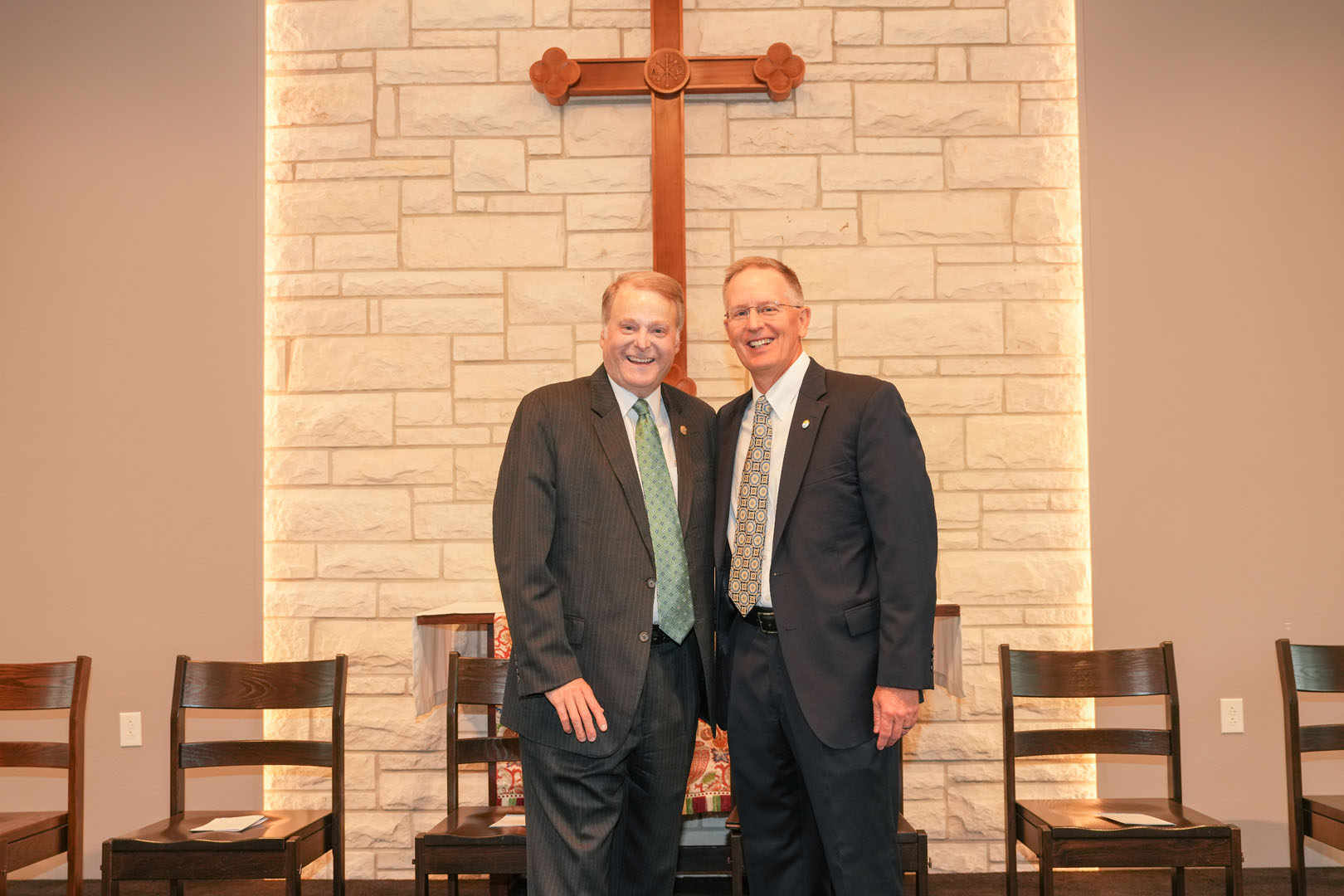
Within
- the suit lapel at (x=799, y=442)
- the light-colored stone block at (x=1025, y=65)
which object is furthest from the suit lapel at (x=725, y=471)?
the light-colored stone block at (x=1025, y=65)

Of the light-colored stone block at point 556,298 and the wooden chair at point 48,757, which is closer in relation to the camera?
the wooden chair at point 48,757

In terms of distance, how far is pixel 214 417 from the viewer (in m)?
3.64

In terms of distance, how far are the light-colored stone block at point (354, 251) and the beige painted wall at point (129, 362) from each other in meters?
0.23

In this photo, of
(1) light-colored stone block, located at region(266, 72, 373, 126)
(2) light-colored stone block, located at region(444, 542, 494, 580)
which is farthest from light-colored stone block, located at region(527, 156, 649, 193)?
(2) light-colored stone block, located at region(444, 542, 494, 580)

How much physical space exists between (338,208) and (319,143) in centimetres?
25

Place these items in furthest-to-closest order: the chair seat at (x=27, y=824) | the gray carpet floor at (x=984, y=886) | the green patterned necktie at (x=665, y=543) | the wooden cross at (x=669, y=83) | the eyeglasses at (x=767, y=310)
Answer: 1. the wooden cross at (x=669, y=83)
2. the gray carpet floor at (x=984, y=886)
3. the chair seat at (x=27, y=824)
4. the eyeglasses at (x=767, y=310)
5. the green patterned necktie at (x=665, y=543)

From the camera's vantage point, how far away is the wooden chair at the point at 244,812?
8.40ft

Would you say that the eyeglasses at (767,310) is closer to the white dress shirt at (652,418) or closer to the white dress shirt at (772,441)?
the white dress shirt at (772,441)

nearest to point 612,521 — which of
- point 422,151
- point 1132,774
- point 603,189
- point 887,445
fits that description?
point 887,445

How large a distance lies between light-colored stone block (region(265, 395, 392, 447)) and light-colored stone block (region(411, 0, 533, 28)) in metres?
1.39

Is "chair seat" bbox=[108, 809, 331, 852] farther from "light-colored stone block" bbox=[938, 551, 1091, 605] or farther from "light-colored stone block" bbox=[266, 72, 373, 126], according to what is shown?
"light-colored stone block" bbox=[266, 72, 373, 126]

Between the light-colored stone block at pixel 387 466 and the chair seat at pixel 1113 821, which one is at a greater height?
the light-colored stone block at pixel 387 466

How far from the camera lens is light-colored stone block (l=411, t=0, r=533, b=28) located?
3.71m

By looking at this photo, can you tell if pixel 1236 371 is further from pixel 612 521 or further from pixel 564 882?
pixel 564 882
